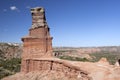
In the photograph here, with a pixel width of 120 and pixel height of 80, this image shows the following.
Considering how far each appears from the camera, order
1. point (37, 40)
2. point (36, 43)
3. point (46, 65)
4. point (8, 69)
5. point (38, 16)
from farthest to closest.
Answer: point (8, 69) < point (38, 16) < point (37, 40) < point (36, 43) < point (46, 65)

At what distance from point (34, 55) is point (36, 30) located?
2962 mm

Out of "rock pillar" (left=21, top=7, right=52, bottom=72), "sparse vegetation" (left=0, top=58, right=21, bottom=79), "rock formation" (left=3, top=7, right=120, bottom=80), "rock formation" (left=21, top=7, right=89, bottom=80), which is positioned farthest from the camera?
"sparse vegetation" (left=0, top=58, right=21, bottom=79)

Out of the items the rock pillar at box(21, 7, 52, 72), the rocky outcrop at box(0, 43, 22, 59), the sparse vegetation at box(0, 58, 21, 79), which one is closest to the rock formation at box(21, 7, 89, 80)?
the rock pillar at box(21, 7, 52, 72)

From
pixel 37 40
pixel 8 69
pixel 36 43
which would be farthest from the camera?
pixel 8 69

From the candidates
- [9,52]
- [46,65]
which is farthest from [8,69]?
[46,65]

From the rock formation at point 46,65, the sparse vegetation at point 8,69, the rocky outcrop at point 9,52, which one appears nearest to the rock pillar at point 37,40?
the rock formation at point 46,65

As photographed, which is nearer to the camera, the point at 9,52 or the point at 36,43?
the point at 36,43

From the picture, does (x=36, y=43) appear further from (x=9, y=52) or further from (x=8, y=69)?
(x=9, y=52)

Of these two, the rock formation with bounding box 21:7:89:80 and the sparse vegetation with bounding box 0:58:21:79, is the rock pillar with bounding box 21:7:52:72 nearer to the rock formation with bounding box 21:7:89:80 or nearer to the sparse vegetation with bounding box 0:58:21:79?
the rock formation with bounding box 21:7:89:80

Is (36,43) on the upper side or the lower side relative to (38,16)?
lower

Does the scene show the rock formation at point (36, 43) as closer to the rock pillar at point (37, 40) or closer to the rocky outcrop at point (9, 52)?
the rock pillar at point (37, 40)

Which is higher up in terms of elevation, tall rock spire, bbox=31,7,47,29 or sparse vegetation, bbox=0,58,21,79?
tall rock spire, bbox=31,7,47,29

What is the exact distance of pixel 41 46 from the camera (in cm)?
2519

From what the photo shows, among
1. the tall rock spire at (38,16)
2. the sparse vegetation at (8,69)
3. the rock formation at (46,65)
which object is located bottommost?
the sparse vegetation at (8,69)
